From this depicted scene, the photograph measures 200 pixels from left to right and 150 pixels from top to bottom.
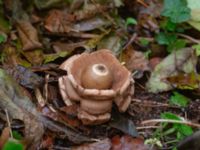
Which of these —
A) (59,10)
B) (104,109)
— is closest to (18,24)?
(59,10)

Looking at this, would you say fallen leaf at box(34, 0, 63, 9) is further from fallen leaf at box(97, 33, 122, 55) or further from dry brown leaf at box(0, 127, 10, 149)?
dry brown leaf at box(0, 127, 10, 149)

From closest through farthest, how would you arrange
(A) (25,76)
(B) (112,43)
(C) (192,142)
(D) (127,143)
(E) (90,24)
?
(C) (192,142) < (D) (127,143) < (A) (25,76) < (B) (112,43) < (E) (90,24)

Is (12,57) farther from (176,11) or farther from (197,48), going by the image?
(197,48)

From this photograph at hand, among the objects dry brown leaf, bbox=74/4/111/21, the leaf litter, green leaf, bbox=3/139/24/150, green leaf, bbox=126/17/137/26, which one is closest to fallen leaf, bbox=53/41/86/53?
the leaf litter

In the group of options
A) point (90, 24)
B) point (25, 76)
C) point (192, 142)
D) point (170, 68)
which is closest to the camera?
point (192, 142)

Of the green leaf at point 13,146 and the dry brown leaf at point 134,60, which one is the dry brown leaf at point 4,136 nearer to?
the green leaf at point 13,146

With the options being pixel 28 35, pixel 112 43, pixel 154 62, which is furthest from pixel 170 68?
pixel 28 35

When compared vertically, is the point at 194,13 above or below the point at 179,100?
above
